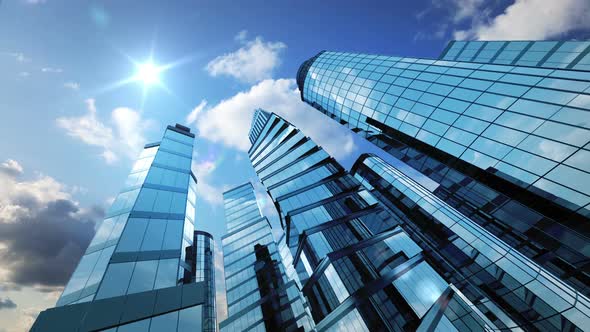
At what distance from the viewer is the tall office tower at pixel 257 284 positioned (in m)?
34.7

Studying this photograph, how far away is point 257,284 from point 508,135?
4121cm

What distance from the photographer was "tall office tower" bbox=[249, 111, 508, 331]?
19.2 meters

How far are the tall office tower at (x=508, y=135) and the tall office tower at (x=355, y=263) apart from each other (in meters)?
7.90

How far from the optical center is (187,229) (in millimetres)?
15391

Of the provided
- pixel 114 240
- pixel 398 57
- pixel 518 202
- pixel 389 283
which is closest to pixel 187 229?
pixel 114 240

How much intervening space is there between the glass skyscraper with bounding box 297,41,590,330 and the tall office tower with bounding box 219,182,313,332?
23178 mm

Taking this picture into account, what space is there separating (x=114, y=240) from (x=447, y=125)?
2647cm

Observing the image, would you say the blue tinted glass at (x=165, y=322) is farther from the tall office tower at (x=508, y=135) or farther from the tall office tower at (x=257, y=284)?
the tall office tower at (x=257, y=284)

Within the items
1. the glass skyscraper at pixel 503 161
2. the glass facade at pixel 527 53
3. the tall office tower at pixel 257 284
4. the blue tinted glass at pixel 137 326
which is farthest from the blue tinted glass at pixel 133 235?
the glass facade at pixel 527 53

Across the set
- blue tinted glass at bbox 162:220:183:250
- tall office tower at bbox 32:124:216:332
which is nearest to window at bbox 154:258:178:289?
tall office tower at bbox 32:124:216:332

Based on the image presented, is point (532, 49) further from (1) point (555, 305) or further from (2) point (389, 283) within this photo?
(2) point (389, 283)

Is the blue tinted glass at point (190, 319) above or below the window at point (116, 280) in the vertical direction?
below

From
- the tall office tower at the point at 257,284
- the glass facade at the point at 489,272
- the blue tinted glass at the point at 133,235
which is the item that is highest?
the tall office tower at the point at 257,284

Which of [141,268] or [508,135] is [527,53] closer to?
[508,135]
